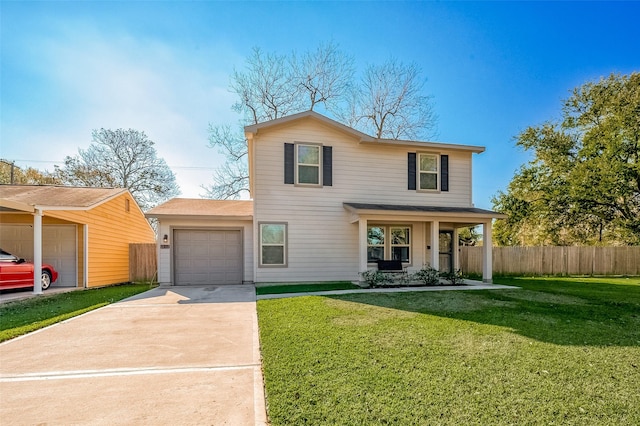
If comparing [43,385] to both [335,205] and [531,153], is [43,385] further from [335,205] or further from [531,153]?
[531,153]

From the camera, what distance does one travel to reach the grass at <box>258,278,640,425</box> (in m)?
2.58

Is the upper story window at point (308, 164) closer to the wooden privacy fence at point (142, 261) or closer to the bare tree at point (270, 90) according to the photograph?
the wooden privacy fence at point (142, 261)

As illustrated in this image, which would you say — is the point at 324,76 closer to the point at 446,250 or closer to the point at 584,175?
the point at 446,250

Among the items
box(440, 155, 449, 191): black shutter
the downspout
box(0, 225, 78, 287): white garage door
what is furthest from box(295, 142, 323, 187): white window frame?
box(0, 225, 78, 287): white garage door

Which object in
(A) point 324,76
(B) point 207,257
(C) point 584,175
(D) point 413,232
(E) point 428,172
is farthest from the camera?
(A) point 324,76

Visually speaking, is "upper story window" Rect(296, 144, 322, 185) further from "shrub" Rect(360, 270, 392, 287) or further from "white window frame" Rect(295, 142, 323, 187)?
"shrub" Rect(360, 270, 392, 287)

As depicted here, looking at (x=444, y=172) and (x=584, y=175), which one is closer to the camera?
(x=444, y=172)

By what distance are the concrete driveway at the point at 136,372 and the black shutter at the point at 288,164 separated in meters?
5.71

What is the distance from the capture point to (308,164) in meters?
11.1

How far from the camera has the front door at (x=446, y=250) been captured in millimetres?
12617

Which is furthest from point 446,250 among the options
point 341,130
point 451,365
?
point 451,365

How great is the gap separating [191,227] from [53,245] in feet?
15.9

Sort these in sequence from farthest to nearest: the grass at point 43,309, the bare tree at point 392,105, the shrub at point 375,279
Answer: the bare tree at point 392,105, the shrub at point 375,279, the grass at point 43,309

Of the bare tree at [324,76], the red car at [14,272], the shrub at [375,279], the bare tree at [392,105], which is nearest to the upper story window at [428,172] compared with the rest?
the shrub at [375,279]
